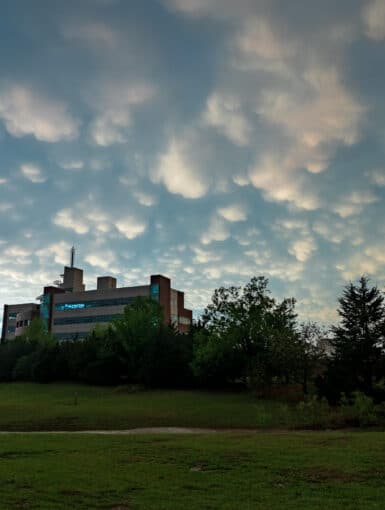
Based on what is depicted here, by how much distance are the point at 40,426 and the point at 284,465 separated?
80.8ft

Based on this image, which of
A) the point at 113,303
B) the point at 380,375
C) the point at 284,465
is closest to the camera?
the point at 284,465

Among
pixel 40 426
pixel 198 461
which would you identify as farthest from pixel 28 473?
pixel 40 426

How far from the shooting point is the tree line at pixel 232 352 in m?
44.2

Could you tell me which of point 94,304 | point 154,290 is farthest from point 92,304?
point 154,290

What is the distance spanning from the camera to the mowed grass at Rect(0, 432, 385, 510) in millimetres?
11586

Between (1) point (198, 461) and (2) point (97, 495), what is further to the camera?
(1) point (198, 461)

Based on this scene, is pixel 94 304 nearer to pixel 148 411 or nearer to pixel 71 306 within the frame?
pixel 71 306

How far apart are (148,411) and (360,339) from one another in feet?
65.2

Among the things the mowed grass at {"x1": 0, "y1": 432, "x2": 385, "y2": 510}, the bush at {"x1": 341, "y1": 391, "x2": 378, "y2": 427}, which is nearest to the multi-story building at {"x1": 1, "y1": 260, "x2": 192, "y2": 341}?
the bush at {"x1": 341, "y1": 391, "x2": 378, "y2": 427}

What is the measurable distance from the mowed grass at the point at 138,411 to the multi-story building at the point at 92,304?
68.1 m

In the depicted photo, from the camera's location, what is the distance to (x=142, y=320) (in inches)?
2869

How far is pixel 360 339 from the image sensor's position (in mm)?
44406

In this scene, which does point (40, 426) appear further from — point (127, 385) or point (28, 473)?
point (127, 385)

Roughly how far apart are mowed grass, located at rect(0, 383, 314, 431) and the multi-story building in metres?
68.1
